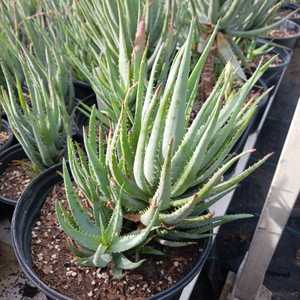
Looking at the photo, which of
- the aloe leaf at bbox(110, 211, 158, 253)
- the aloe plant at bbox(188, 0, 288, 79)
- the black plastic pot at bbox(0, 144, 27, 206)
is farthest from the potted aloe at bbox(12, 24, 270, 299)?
the aloe plant at bbox(188, 0, 288, 79)

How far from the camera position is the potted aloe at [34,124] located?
3.68 feet

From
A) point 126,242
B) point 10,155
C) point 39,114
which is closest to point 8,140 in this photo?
point 10,155

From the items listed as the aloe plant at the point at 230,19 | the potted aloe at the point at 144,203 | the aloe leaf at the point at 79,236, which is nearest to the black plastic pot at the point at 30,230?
the potted aloe at the point at 144,203

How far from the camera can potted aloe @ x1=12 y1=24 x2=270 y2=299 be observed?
0.73 m

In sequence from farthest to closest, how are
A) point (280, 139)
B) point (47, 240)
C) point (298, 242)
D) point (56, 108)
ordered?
point (280, 139), point (298, 242), point (56, 108), point (47, 240)

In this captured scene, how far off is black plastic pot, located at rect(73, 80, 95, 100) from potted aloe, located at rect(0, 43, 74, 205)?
311mm

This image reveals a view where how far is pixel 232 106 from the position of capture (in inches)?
32.1

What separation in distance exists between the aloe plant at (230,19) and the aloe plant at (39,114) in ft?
2.01

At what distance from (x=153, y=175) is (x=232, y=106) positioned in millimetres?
224

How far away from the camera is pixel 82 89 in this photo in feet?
5.54

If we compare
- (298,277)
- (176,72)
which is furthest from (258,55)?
(176,72)

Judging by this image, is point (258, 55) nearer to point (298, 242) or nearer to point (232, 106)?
point (298, 242)

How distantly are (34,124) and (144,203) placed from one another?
17.9 inches

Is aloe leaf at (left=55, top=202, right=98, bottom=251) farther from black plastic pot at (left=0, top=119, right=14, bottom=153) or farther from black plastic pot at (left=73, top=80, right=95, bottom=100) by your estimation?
black plastic pot at (left=73, top=80, right=95, bottom=100)
